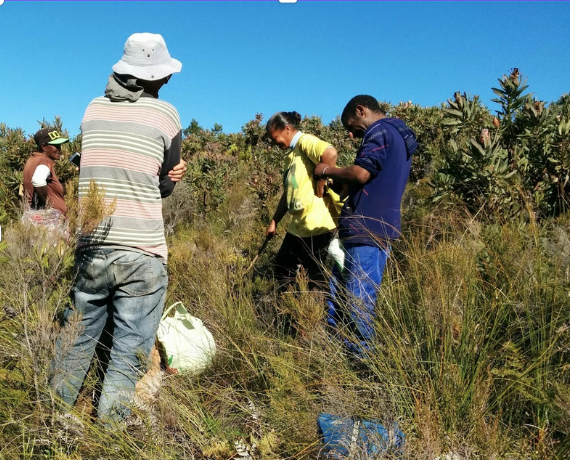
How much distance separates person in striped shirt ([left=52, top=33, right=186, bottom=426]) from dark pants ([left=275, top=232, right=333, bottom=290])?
1.64m

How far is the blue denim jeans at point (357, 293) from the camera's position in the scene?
2.82m

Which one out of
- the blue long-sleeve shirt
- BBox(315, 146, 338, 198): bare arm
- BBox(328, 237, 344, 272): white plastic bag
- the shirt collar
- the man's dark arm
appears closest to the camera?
the man's dark arm

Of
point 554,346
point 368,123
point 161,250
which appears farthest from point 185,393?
point 368,123

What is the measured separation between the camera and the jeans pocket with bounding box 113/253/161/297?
2.55 metres

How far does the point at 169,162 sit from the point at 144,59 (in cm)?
52

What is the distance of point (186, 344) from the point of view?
129 inches

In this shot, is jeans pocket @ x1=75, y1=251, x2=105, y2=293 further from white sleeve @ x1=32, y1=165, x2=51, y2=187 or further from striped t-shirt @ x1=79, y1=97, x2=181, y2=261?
white sleeve @ x1=32, y1=165, x2=51, y2=187

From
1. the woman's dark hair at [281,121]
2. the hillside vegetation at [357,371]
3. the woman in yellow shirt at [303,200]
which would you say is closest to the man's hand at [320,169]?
the woman in yellow shirt at [303,200]

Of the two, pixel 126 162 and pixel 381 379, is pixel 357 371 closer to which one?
pixel 381 379

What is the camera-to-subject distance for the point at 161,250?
2.68 m

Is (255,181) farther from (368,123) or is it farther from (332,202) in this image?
(368,123)

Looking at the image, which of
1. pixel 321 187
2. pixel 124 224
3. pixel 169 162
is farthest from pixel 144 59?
pixel 321 187

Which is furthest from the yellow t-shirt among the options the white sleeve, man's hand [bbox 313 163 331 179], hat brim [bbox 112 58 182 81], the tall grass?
the white sleeve

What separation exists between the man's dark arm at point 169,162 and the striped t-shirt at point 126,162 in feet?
0.11
